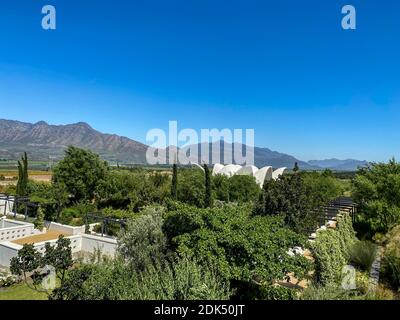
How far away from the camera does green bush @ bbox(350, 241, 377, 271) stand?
976 centimetres

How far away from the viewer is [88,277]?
830cm

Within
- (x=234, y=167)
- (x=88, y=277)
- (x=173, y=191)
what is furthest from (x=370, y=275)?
(x=234, y=167)

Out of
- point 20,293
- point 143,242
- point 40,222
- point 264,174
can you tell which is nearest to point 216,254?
point 143,242

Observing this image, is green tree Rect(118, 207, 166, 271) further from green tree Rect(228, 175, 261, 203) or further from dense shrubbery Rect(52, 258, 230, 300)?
green tree Rect(228, 175, 261, 203)

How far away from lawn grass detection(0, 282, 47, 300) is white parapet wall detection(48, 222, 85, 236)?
656 centimetres

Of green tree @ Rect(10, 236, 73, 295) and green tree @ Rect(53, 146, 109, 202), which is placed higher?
green tree @ Rect(53, 146, 109, 202)

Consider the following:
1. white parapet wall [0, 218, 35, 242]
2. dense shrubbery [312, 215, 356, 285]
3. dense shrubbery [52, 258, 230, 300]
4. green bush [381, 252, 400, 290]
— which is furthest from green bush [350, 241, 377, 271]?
white parapet wall [0, 218, 35, 242]

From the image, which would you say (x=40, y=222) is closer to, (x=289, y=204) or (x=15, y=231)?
(x=15, y=231)

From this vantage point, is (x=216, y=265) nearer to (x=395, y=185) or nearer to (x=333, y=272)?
(x=333, y=272)

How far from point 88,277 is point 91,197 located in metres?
19.1

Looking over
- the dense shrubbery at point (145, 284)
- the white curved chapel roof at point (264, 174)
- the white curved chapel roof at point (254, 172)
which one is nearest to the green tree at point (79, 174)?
the white curved chapel roof at point (254, 172)

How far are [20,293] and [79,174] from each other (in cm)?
1482

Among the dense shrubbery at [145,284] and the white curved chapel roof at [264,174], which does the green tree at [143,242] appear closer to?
the dense shrubbery at [145,284]

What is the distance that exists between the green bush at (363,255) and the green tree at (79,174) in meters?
20.5
